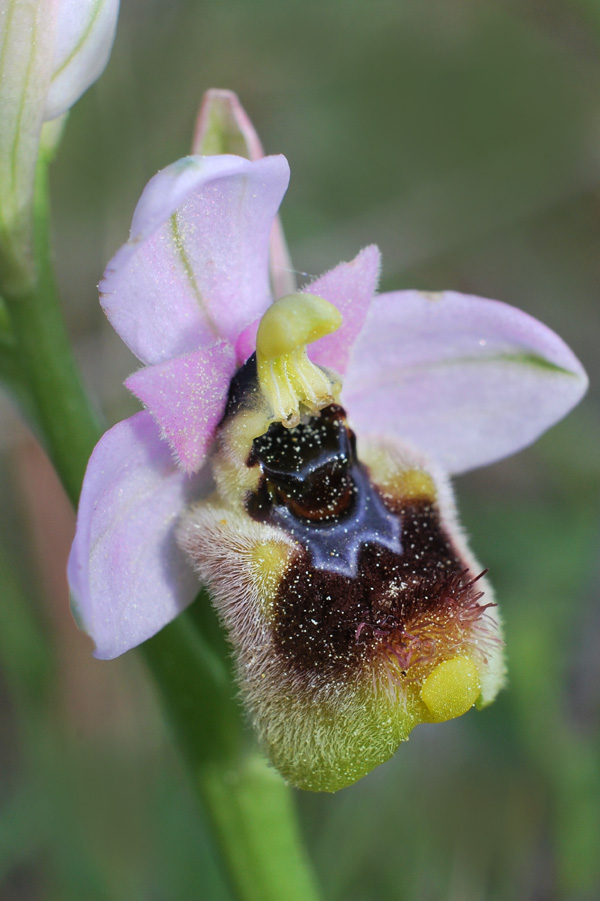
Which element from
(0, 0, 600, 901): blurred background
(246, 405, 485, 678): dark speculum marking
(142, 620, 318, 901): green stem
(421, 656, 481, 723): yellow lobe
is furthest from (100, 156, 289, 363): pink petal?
(0, 0, 600, 901): blurred background

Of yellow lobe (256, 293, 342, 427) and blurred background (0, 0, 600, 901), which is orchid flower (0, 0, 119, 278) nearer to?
yellow lobe (256, 293, 342, 427)

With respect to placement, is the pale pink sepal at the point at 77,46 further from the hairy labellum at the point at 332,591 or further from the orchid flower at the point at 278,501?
the hairy labellum at the point at 332,591

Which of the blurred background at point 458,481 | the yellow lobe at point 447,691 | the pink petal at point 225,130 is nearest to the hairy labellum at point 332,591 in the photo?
the yellow lobe at point 447,691

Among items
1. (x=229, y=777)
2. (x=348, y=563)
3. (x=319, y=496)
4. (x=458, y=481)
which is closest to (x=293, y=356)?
(x=319, y=496)

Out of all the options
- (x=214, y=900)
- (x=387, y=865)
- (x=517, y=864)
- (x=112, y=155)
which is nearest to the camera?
(x=214, y=900)

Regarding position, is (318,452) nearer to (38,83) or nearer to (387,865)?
(38,83)

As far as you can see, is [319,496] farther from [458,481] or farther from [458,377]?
[458,481]

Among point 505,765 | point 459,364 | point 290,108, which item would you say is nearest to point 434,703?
point 459,364
